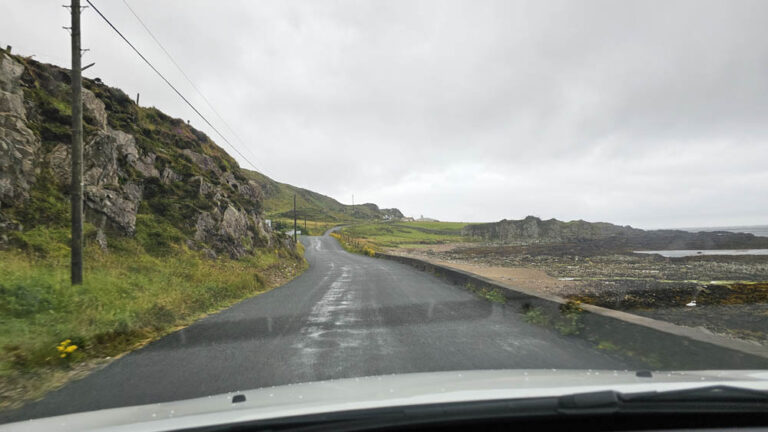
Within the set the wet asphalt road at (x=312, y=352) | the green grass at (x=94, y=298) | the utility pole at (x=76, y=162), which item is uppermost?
the utility pole at (x=76, y=162)

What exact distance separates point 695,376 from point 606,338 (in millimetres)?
3553

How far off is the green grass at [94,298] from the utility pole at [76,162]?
0.51 m

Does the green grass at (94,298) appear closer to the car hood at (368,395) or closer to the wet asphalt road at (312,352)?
the wet asphalt road at (312,352)

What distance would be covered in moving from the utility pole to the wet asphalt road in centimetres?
316

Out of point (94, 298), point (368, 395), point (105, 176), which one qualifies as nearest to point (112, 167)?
point (105, 176)

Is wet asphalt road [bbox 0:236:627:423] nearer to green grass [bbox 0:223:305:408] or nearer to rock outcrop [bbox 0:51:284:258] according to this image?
green grass [bbox 0:223:305:408]

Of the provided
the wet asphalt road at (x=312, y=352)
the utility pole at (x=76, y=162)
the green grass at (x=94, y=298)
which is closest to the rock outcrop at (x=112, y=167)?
the green grass at (x=94, y=298)

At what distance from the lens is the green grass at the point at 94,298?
228 inches

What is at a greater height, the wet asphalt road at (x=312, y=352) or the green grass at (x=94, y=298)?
the green grass at (x=94, y=298)

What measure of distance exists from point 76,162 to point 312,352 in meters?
7.58

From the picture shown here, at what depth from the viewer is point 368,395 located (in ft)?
9.34

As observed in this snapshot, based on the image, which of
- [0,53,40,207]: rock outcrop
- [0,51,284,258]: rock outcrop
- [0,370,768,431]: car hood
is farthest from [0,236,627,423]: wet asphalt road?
[0,51,284,258]: rock outcrop

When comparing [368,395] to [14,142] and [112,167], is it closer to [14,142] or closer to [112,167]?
[14,142]

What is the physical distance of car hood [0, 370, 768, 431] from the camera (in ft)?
8.21
